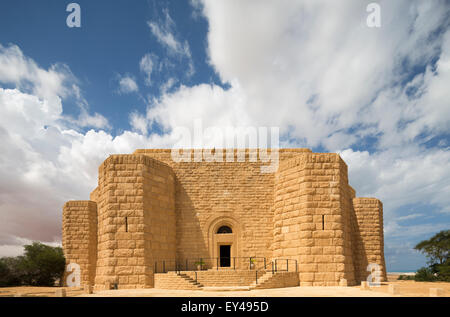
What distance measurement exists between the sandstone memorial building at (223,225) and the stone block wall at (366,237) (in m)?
0.05

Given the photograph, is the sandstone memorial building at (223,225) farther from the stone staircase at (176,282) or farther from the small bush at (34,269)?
the small bush at (34,269)

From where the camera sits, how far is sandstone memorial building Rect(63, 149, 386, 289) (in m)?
17.0

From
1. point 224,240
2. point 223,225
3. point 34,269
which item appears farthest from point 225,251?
point 34,269

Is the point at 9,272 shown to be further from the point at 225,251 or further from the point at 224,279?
the point at 224,279

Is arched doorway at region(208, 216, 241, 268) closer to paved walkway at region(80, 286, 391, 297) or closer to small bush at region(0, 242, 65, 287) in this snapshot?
paved walkway at region(80, 286, 391, 297)

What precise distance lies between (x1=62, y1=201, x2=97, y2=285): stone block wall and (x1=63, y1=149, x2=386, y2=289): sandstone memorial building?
5 cm

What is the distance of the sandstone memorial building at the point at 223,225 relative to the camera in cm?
1703

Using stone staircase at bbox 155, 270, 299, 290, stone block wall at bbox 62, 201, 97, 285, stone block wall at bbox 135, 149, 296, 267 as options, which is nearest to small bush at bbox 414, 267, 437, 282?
stone block wall at bbox 135, 149, 296, 267

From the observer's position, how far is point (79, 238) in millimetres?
21266

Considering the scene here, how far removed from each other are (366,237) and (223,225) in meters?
7.53

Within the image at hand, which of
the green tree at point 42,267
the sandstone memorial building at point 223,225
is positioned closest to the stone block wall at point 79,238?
the sandstone memorial building at point 223,225
